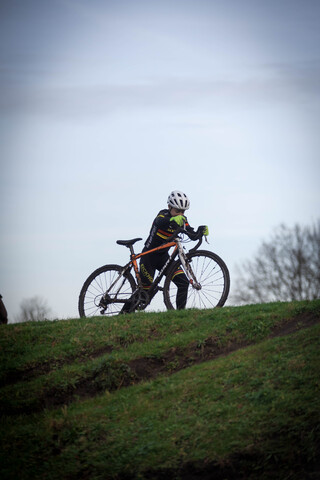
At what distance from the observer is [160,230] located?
11836mm

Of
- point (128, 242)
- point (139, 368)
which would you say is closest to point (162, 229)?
→ point (128, 242)

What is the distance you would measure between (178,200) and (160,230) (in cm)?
74

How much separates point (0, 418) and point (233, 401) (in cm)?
322

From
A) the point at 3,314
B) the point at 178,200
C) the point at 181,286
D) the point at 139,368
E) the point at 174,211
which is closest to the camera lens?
the point at 139,368

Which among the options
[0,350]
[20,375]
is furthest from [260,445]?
[0,350]

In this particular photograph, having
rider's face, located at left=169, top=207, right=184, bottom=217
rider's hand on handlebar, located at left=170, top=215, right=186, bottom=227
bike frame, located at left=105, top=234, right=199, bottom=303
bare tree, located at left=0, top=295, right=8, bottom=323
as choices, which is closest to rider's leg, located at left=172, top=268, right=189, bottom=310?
bike frame, located at left=105, top=234, right=199, bottom=303

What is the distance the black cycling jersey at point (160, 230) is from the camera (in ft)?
38.3

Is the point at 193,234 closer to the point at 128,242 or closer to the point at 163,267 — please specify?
the point at 163,267

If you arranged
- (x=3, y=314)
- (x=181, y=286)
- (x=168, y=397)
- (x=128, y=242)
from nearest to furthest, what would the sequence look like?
1. (x=168, y=397)
2. (x=181, y=286)
3. (x=128, y=242)
4. (x=3, y=314)

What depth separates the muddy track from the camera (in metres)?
7.92

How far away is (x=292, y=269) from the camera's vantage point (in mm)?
Result: 30328

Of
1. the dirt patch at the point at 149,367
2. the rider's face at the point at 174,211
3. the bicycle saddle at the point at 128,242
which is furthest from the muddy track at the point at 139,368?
the rider's face at the point at 174,211

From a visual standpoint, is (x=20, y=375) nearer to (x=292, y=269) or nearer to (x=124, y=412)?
(x=124, y=412)

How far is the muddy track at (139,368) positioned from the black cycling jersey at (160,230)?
3373mm
